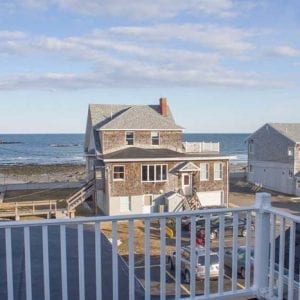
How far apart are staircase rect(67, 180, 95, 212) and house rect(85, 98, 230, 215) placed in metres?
0.56

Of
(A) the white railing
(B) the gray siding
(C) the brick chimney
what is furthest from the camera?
(B) the gray siding

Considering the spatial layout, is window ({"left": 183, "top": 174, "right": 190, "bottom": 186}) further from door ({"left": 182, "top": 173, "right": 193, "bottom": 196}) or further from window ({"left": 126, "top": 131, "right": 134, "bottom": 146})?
window ({"left": 126, "top": 131, "right": 134, "bottom": 146})

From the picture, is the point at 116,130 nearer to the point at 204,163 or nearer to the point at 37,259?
the point at 204,163

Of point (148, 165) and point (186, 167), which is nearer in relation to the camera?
point (148, 165)

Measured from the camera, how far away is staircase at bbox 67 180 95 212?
2200 centimetres

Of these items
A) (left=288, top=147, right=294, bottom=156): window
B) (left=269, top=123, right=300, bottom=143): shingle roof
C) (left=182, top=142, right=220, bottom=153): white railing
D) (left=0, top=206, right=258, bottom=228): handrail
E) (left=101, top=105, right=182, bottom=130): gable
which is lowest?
(left=288, top=147, right=294, bottom=156): window

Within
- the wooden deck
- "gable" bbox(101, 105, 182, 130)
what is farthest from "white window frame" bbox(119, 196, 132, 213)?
"gable" bbox(101, 105, 182, 130)

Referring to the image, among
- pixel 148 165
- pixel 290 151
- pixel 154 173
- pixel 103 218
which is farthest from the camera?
pixel 290 151

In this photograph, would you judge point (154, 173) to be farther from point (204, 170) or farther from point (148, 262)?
point (148, 262)

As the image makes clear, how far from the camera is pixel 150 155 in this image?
21.9 m

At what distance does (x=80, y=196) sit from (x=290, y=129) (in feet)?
59.7

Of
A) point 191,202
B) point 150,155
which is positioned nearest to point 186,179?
point 191,202

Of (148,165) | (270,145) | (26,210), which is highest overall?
(270,145)

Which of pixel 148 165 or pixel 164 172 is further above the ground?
pixel 148 165
